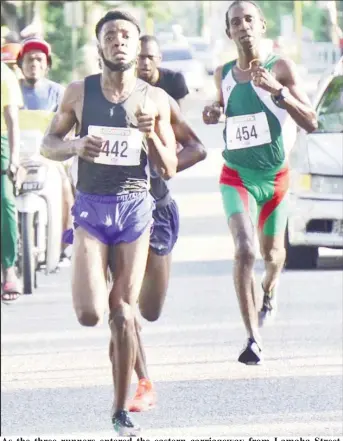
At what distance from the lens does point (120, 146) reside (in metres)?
7.69

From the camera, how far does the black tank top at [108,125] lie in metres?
7.77

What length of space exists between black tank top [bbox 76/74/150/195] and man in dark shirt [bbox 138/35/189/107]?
7.86 ft

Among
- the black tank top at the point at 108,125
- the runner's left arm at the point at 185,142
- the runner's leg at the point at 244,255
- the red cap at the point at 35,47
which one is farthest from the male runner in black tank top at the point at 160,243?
the red cap at the point at 35,47

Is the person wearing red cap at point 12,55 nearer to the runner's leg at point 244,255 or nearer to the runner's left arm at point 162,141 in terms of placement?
the runner's leg at point 244,255

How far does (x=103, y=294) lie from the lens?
7738 millimetres

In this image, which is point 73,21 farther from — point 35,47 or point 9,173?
point 9,173

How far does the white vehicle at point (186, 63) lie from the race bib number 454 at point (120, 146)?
33.8 meters

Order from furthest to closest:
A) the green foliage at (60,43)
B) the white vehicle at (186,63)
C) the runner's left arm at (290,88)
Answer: the white vehicle at (186,63) → the green foliage at (60,43) → the runner's left arm at (290,88)

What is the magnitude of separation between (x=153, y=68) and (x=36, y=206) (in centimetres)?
272

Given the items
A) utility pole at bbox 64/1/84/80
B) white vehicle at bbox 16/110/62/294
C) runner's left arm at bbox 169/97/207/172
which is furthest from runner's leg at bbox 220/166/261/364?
utility pole at bbox 64/1/84/80

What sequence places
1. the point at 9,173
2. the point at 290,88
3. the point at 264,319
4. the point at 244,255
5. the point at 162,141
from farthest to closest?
the point at 9,173 < the point at 264,319 < the point at 244,255 < the point at 290,88 < the point at 162,141

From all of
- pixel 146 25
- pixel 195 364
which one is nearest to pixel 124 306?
pixel 195 364

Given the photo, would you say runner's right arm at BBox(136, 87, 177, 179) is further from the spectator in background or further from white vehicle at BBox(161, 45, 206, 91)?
white vehicle at BBox(161, 45, 206, 91)

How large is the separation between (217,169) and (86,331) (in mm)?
14260
